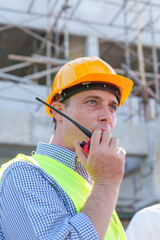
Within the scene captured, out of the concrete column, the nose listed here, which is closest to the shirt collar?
the nose

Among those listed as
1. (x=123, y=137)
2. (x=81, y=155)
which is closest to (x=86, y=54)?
(x=123, y=137)

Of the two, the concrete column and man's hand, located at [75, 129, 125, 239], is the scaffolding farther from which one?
man's hand, located at [75, 129, 125, 239]

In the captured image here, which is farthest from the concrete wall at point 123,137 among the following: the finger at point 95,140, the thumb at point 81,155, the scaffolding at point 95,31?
the finger at point 95,140

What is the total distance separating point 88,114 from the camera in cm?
213

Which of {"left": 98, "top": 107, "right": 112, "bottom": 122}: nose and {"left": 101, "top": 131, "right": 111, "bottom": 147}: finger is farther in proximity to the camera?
{"left": 98, "top": 107, "right": 112, "bottom": 122}: nose

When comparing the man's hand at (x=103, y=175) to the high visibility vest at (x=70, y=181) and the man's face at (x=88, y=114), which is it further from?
the man's face at (x=88, y=114)

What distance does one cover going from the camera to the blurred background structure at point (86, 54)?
30.6 feet

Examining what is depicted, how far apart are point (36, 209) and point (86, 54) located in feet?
36.7

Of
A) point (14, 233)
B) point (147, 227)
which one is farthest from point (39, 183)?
point (147, 227)

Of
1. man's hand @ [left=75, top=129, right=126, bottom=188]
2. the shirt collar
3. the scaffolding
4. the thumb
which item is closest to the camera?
man's hand @ [left=75, top=129, right=126, bottom=188]

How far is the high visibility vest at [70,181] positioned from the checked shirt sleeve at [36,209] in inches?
2.7

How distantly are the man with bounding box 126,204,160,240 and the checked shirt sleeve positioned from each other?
1.42m

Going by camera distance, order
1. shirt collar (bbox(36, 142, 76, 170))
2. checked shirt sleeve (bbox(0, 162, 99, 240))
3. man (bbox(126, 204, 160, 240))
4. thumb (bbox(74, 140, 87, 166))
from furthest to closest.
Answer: man (bbox(126, 204, 160, 240)), shirt collar (bbox(36, 142, 76, 170)), thumb (bbox(74, 140, 87, 166)), checked shirt sleeve (bbox(0, 162, 99, 240))

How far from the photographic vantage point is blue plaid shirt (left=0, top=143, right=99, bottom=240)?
1.49 metres
